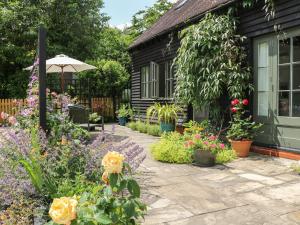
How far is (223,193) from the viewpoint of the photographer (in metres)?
4.26

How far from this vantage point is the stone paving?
342cm

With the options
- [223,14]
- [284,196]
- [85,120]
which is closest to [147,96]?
[85,120]

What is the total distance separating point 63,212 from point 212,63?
20.2 ft

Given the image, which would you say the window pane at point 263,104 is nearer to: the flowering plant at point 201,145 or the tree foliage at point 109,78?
the flowering plant at point 201,145

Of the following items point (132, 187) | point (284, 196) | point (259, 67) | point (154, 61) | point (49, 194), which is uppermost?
point (154, 61)

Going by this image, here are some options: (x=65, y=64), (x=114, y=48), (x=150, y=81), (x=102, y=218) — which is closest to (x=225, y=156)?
(x=102, y=218)

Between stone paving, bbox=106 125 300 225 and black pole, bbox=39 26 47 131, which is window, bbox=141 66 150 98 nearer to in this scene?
stone paving, bbox=106 125 300 225

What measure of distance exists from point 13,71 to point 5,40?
5.12 feet

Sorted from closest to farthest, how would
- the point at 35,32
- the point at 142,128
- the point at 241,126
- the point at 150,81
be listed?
the point at 241,126, the point at 142,128, the point at 150,81, the point at 35,32

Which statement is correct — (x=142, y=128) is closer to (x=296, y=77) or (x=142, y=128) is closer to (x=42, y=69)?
(x=296, y=77)

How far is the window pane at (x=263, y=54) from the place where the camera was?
6.96 m

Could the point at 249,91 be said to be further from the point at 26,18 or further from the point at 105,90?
the point at 26,18

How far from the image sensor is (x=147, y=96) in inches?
539

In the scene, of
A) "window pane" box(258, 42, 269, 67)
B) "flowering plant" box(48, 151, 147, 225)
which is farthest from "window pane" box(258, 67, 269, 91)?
"flowering plant" box(48, 151, 147, 225)
